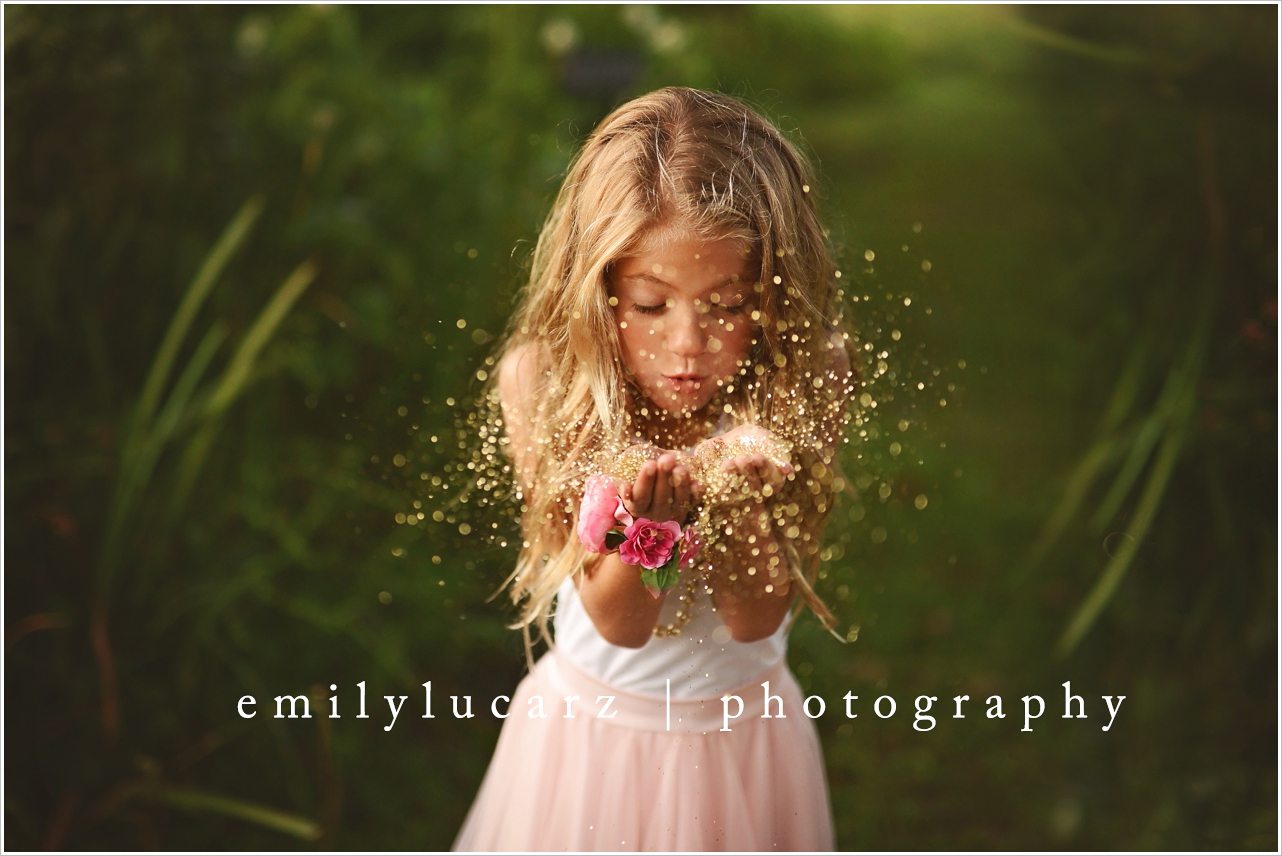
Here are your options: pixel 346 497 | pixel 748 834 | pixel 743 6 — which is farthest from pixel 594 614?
pixel 743 6

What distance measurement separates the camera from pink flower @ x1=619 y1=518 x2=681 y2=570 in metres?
0.72

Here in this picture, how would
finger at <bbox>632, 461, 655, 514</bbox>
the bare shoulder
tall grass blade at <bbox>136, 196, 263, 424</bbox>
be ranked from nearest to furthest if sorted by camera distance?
finger at <bbox>632, 461, 655, 514</bbox>
the bare shoulder
tall grass blade at <bbox>136, 196, 263, 424</bbox>

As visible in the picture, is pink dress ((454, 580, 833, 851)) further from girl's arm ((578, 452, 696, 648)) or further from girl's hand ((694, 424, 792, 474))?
girl's hand ((694, 424, 792, 474))

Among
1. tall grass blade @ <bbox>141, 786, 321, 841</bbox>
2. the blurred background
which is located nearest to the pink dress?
the blurred background

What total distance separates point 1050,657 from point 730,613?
893 millimetres

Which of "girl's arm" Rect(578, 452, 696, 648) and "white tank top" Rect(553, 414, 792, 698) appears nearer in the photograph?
"girl's arm" Rect(578, 452, 696, 648)

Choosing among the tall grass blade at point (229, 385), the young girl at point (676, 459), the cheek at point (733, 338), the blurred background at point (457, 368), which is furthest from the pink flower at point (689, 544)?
the tall grass blade at point (229, 385)

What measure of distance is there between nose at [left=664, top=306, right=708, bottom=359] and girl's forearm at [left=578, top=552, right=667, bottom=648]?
15cm

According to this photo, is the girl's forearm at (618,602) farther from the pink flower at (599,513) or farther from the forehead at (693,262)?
the forehead at (693,262)

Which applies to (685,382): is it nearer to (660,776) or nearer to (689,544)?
(689,544)

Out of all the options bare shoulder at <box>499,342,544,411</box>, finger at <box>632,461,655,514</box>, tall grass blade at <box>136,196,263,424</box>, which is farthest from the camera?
tall grass blade at <box>136,196,263,424</box>

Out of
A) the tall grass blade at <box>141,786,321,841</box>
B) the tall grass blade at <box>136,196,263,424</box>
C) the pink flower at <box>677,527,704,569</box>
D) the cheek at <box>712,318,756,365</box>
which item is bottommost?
the tall grass blade at <box>141,786,321,841</box>

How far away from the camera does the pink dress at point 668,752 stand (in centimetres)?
87

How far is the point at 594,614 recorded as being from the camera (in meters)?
0.81
